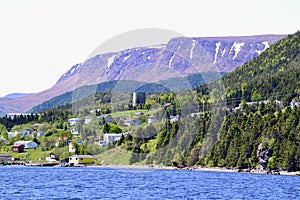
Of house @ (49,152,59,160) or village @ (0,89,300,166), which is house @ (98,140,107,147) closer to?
village @ (0,89,300,166)

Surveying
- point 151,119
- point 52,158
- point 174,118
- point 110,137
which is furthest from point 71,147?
point 174,118

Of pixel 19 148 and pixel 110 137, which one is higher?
pixel 110 137

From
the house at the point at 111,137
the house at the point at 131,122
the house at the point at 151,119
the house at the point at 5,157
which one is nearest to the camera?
the house at the point at 111,137

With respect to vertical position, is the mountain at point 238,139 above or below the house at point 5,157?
above

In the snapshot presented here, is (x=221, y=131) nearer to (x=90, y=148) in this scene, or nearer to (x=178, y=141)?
(x=178, y=141)

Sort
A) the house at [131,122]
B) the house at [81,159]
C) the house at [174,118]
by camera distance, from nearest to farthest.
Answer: the house at [81,159]
the house at [174,118]
the house at [131,122]

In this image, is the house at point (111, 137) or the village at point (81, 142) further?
the house at point (111, 137)

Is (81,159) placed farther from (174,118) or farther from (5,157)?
(5,157)

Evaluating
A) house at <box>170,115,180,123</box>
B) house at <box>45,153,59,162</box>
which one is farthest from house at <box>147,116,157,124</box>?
house at <box>45,153,59,162</box>

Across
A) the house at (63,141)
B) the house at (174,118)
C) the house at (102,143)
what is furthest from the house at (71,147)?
the house at (174,118)

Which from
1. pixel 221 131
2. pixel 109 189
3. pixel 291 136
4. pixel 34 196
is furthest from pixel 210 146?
pixel 34 196

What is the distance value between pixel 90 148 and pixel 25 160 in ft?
62.9

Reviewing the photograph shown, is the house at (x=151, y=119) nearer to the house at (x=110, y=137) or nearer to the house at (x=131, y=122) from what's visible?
the house at (x=131, y=122)

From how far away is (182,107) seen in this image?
182m
